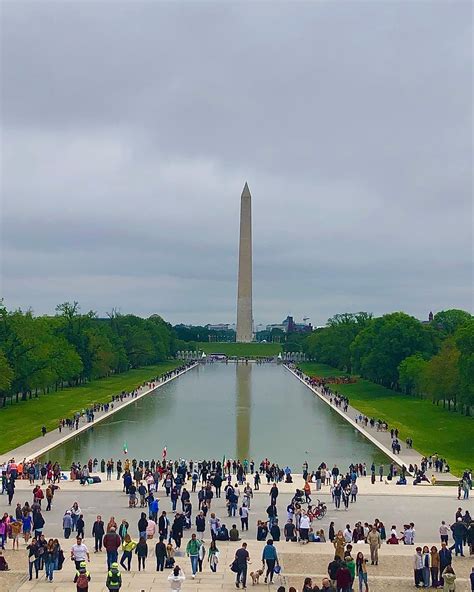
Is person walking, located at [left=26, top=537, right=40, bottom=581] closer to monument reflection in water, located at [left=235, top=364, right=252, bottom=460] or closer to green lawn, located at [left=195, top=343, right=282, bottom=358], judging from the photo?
monument reflection in water, located at [left=235, top=364, right=252, bottom=460]

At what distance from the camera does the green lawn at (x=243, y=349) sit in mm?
141250

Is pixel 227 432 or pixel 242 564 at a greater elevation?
pixel 242 564

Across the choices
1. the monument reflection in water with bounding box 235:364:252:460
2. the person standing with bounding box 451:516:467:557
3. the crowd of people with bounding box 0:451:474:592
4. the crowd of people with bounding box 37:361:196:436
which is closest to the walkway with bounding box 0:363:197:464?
the crowd of people with bounding box 37:361:196:436

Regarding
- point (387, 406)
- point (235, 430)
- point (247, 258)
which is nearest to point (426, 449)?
point (235, 430)

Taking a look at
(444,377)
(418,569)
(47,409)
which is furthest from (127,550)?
(444,377)

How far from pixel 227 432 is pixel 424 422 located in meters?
12.2

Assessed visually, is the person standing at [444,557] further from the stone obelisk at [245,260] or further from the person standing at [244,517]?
the stone obelisk at [245,260]

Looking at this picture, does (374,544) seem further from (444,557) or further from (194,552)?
(194,552)

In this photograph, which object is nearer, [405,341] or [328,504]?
[328,504]

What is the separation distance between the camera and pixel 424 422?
44125 millimetres

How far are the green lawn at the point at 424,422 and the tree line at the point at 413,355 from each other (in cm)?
121

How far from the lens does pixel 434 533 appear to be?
779 inches

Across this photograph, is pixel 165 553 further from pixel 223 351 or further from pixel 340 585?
pixel 223 351

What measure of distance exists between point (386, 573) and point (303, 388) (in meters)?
55.0
